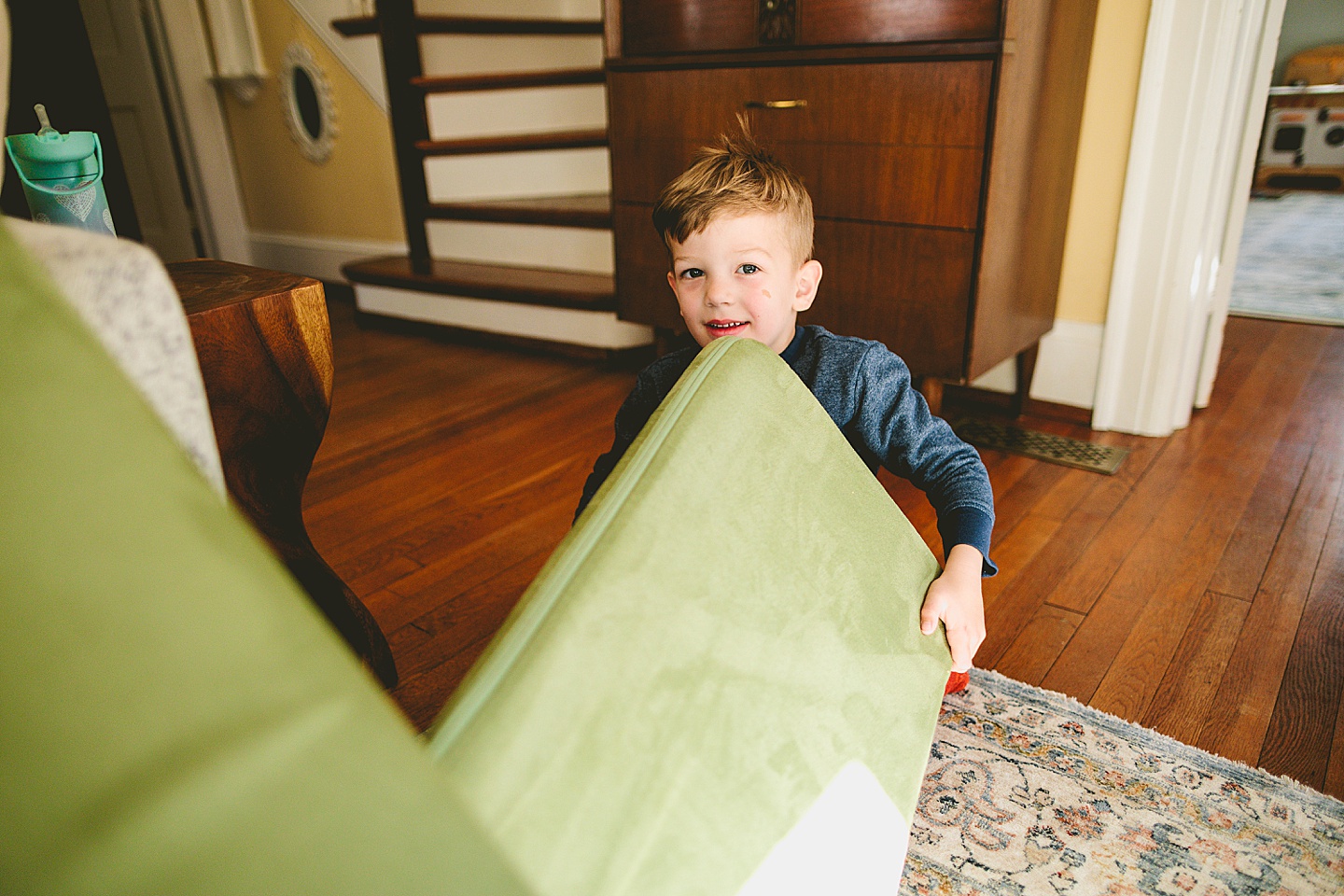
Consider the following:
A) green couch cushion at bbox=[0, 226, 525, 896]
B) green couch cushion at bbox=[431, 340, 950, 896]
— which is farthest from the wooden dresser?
green couch cushion at bbox=[0, 226, 525, 896]

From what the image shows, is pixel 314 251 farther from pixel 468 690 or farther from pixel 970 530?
pixel 468 690

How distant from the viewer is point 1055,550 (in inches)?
60.3

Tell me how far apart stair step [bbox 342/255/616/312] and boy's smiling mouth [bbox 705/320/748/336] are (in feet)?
4.69

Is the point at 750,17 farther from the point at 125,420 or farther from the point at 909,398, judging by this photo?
the point at 125,420

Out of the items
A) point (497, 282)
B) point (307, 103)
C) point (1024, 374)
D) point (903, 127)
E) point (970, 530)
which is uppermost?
point (307, 103)

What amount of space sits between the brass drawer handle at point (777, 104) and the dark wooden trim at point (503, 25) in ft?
5.55

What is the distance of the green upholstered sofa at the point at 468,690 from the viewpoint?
27 centimetres

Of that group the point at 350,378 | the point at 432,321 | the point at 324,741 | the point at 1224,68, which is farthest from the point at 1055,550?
the point at 432,321

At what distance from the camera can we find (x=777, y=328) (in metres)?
1.02

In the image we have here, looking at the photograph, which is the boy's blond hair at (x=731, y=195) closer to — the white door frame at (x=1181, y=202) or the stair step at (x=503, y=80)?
the white door frame at (x=1181, y=202)

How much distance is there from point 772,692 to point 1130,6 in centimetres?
195

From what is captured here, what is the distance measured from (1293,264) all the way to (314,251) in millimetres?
4491

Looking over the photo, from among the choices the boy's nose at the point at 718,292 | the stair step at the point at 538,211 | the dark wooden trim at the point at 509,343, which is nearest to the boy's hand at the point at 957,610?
the boy's nose at the point at 718,292

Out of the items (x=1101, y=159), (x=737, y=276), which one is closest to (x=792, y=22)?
(x=1101, y=159)
